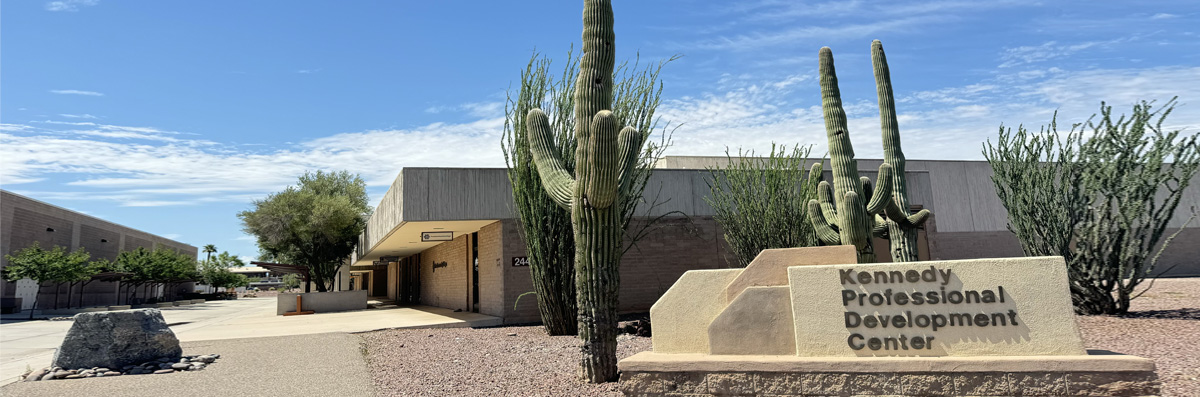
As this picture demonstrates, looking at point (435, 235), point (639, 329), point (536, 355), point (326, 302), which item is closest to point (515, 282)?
point (435, 235)

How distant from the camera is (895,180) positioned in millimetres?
10508

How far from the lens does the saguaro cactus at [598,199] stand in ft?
21.1

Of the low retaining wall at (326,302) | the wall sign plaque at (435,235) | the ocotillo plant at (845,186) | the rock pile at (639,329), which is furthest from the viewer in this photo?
the low retaining wall at (326,302)

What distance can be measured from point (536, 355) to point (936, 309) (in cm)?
554

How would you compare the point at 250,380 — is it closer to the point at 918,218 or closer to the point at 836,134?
the point at 836,134

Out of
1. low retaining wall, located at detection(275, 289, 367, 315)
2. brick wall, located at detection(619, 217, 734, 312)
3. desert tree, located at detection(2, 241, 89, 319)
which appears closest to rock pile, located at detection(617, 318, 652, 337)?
brick wall, located at detection(619, 217, 734, 312)

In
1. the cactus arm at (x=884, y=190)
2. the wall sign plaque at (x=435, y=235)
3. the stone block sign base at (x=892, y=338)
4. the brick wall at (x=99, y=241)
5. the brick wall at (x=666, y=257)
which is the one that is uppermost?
the brick wall at (x=99, y=241)

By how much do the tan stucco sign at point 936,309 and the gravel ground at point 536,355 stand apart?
167 cm

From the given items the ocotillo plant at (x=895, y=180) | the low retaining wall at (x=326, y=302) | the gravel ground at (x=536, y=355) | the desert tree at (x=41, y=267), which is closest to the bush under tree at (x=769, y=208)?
the ocotillo plant at (x=895, y=180)

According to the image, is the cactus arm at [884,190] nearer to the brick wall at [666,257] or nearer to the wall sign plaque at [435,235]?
the brick wall at [666,257]

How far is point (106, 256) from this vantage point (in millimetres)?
46625

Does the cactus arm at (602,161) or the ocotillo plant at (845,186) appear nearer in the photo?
the cactus arm at (602,161)

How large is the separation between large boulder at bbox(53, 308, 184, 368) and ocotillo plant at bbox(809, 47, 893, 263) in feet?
34.1

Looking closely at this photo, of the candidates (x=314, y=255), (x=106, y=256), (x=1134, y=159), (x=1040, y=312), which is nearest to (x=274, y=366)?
(x=1040, y=312)
